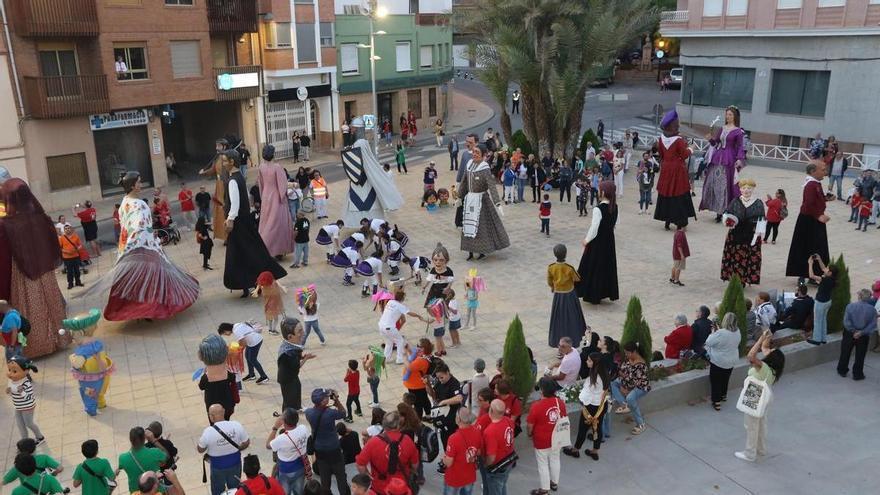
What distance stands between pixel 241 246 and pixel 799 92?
84.9 ft

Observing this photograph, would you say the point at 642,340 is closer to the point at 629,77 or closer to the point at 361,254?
the point at 361,254

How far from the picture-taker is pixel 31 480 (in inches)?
275

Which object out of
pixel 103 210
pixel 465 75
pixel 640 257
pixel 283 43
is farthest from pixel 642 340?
pixel 465 75

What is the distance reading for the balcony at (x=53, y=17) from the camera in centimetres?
2203

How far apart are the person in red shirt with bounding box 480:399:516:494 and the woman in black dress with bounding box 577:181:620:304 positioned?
6305 millimetres

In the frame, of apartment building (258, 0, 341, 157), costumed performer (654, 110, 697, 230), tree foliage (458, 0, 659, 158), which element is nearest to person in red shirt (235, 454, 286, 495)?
costumed performer (654, 110, 697, 230)

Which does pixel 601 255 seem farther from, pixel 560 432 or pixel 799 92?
pixel 799 92

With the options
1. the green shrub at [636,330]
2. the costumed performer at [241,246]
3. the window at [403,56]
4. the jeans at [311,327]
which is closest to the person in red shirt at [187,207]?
the costumed performer at [241,246]

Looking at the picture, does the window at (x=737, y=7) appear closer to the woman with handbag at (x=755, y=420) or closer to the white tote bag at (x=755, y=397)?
the woman with handbag at (x=755, y=420)

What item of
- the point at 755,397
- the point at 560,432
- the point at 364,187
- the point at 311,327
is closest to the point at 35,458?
the point at 560,432

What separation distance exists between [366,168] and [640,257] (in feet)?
22.2

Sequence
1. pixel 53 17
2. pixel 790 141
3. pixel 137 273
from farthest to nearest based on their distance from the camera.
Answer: pixel 790 141 < pixel 53 17 < pixel 137 273

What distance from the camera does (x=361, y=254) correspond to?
15.9 m

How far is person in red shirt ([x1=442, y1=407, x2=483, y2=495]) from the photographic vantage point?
719 cm
